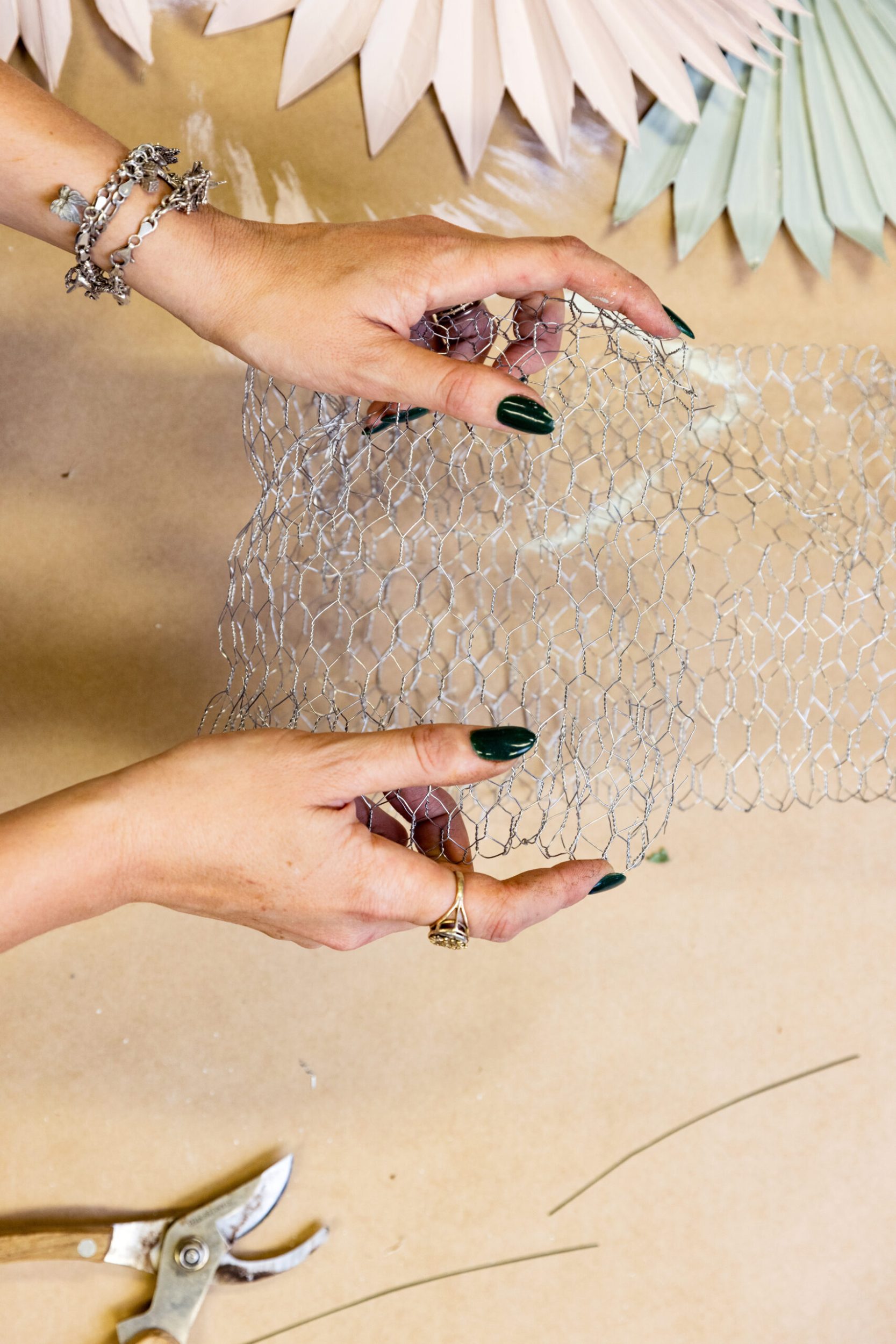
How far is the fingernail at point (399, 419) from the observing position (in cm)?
66

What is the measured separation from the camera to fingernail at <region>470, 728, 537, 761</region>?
49 cm

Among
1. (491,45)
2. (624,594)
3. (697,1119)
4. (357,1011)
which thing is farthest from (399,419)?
(697,1119)

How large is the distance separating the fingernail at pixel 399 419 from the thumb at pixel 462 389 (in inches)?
4.7

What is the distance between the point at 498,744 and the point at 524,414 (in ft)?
0.55

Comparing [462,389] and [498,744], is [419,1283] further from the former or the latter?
[462,389]

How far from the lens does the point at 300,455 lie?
2.23ft

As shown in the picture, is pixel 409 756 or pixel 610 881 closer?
pixel 409 756

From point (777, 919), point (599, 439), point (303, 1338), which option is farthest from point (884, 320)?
point (303, 1338)

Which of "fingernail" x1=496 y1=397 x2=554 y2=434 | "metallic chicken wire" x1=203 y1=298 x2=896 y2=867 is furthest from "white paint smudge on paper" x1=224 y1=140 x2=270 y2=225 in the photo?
"fingernail" x1=496 y1=397 x2=554 y2=434

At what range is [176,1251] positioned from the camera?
73 cm

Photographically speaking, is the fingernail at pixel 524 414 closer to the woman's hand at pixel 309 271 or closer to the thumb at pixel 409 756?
the woman's hand at pixel 309 271

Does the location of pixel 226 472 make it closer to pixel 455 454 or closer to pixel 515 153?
pixel 455 454

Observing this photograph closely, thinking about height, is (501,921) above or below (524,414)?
below

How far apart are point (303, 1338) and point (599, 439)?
728mm
